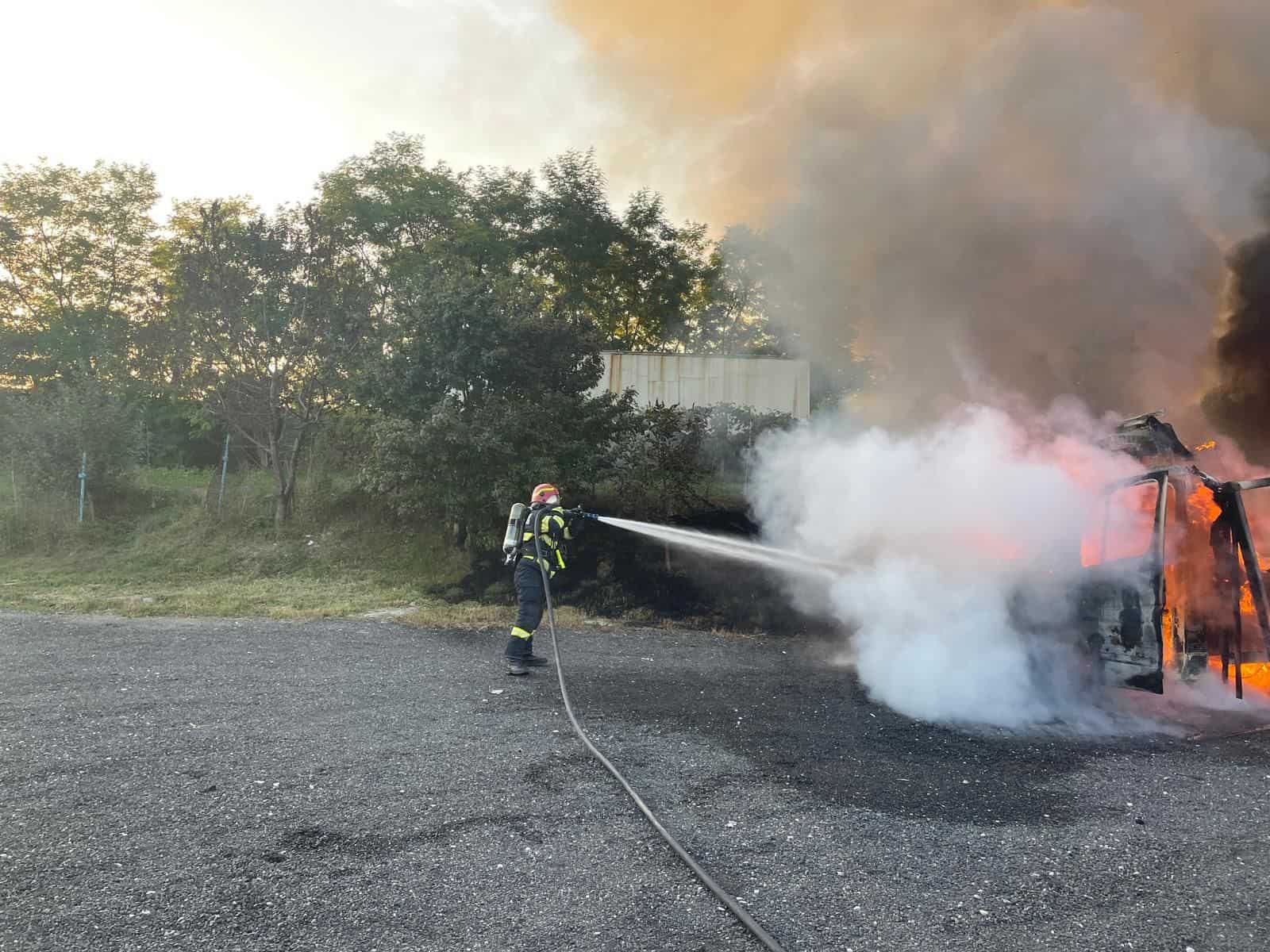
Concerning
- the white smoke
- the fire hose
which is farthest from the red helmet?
the white smoke

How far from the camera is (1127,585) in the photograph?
5.99 meters

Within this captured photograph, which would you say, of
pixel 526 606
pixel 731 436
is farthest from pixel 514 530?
pixel 731 436

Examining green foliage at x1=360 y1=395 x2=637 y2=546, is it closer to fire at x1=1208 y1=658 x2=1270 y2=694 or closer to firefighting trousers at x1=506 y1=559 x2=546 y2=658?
firefighting trousers at x1=506 y1=559 x2=546 y2=658

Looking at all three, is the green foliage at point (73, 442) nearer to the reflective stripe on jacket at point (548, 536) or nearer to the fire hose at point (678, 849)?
the reflective stripe on jacket at point (548, 536)

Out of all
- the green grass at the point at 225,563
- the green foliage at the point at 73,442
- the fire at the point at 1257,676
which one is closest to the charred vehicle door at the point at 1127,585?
the fire at the point at 1257,676

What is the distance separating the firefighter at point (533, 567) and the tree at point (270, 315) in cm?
936

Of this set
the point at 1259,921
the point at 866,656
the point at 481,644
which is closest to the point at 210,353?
the point at 481,644

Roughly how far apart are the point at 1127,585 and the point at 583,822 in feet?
15.1

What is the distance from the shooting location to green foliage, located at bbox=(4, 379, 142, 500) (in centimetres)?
1566

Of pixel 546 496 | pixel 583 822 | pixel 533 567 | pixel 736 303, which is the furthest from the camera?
pixel 736 303

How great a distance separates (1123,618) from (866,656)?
211cm

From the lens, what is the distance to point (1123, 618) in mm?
5973

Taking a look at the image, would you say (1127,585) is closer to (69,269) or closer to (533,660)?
(533,660)

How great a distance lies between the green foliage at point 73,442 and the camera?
15664 mm
